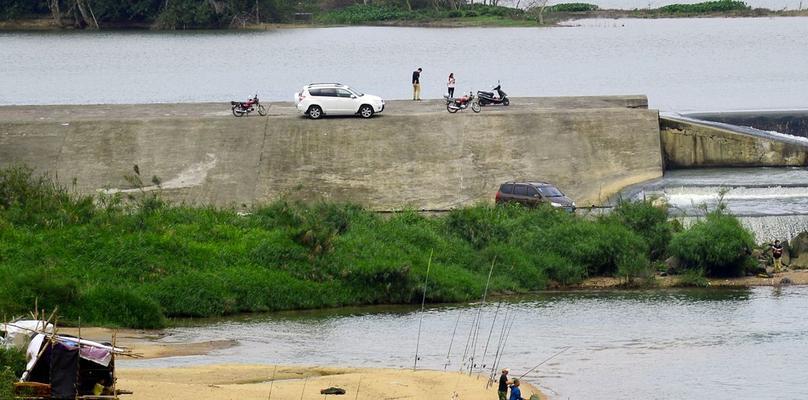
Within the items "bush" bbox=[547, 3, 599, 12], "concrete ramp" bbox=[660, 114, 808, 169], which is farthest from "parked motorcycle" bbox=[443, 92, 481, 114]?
"bush" bbox=[547, 3, 599, 12]

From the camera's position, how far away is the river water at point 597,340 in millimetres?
33062

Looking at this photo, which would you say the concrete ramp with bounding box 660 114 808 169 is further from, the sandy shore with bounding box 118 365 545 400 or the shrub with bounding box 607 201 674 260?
the sandy shore with bounding box 118 365 545 400

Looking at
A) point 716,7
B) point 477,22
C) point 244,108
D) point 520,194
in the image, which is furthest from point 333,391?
point 716,7

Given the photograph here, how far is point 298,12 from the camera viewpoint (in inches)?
5384

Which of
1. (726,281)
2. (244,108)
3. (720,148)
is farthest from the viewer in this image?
(720,148)

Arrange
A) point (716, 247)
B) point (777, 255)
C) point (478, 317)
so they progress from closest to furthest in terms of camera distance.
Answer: point (478, 317) → point (716, 247) → point (777, 255)

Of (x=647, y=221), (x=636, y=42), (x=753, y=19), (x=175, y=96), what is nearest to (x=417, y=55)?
(x=636, y=42)

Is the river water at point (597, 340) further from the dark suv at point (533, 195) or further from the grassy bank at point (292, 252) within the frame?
the dark suv at point (533, 195)

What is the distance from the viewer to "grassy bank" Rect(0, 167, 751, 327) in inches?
1563

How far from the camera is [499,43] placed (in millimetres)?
118188

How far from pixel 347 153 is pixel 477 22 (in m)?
82.0

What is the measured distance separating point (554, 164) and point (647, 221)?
927 centimetres

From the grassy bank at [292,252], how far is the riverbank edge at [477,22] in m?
85.2

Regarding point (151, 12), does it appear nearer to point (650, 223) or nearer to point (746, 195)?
point (746, 195)
